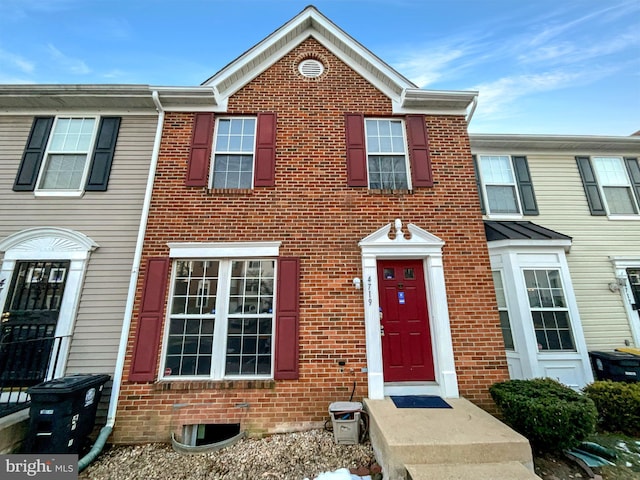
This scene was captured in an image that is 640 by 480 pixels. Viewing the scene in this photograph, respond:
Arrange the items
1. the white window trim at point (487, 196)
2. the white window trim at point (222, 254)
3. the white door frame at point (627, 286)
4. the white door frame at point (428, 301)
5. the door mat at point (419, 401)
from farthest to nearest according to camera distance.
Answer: the white window trim at point (487, 196), the white door frame at point (627, 286), the white window trim at point (222, 254), the white door frame at point (428, 301), the door mat at point (419, 401)

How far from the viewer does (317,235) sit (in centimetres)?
493

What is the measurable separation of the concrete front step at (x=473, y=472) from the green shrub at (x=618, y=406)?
2927mm

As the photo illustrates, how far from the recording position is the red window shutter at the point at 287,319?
4.36 meters

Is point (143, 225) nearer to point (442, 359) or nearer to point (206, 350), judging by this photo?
point (206, 350)

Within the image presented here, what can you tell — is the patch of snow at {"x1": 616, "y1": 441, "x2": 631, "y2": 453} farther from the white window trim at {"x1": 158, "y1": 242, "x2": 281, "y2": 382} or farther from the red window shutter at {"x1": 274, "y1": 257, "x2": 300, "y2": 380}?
the white window trim at {"x1": 158, "y1": 242, "x2": 281, "y2": 382}

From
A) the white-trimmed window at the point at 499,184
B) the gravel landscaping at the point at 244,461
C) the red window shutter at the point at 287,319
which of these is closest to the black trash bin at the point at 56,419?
the gravel landscaping at the point at 244,461

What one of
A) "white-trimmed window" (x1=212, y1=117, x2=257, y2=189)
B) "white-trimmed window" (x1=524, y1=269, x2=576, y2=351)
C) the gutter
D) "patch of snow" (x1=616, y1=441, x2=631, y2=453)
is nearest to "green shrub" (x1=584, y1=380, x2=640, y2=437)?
"patch of snow" (x1=616, y1=441, x2=631, y2=453)

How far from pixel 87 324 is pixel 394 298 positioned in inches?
210

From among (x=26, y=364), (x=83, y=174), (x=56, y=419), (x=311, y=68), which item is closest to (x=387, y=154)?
(x=311, y=68)

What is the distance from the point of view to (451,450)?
115 inches

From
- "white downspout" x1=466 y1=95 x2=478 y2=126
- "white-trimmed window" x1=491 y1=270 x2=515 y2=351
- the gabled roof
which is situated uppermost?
the gabled roof

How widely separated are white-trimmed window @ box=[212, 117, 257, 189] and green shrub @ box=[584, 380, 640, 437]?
6.99 metres

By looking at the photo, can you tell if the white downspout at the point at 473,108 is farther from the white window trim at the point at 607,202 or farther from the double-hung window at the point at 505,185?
the white window trim at the point at 607,202

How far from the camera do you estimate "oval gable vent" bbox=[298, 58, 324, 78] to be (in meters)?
5.87
